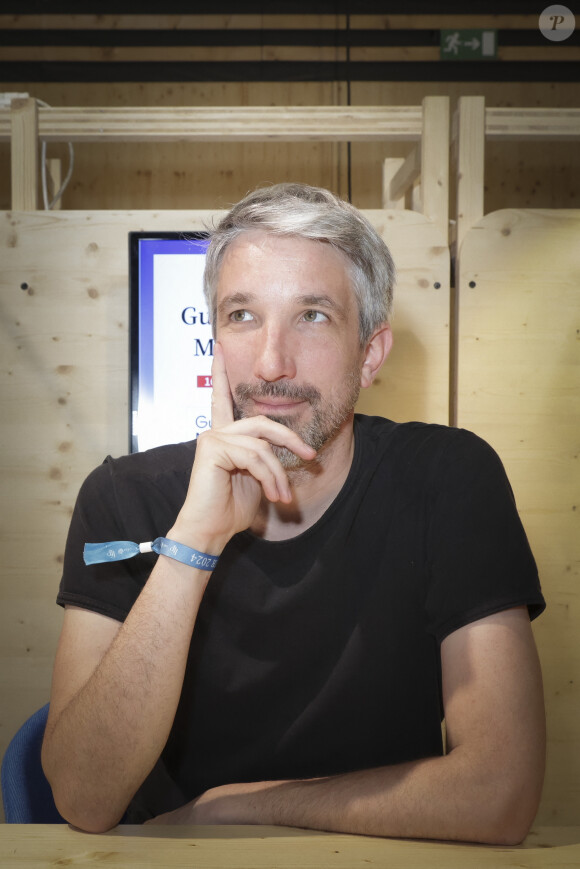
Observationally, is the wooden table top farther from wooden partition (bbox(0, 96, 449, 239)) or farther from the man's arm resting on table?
wooden partition (bbox(0, 96, 449, 239))

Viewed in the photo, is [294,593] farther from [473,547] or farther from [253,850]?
[253,850]

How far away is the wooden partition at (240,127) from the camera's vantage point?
2330 millimetres

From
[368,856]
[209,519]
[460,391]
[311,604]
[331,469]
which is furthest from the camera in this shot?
[460,391]

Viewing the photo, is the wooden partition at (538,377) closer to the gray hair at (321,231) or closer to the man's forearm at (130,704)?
the gray hair at (321,231)

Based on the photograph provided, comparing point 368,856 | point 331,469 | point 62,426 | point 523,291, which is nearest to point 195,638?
point 331,469

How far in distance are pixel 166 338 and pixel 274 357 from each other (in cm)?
116

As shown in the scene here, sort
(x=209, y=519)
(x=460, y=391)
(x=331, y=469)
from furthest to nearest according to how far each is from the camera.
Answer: (x=460, y=391)
(x=331, y=469)
(x=209, y=519)

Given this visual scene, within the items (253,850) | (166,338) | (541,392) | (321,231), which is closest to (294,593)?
(253,850)

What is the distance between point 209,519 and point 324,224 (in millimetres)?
559

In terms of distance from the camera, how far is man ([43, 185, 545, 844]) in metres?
1.02

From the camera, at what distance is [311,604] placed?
48.2 inches

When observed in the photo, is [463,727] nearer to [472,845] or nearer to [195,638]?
[472,845]

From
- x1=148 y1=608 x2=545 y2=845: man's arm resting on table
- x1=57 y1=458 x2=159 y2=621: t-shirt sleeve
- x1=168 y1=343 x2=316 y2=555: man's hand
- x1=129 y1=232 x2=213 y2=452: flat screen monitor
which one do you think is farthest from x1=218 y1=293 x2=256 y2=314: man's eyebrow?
x1=129 y1=232 x2=213 y2=452: flat screen monitor
